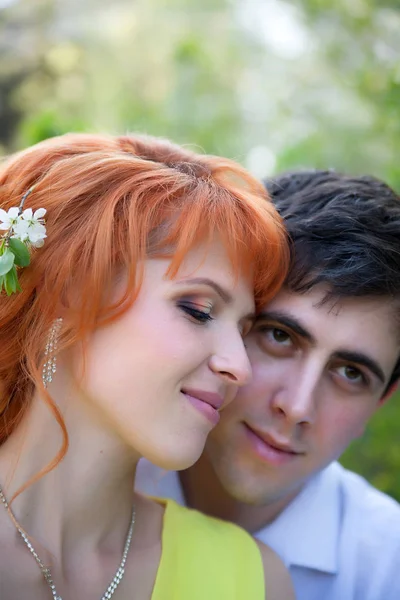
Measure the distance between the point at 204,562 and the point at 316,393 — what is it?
0.77 meters

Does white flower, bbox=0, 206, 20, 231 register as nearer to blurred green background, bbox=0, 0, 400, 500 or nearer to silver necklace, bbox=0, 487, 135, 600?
silver necklace, bbox=0, 487, 135, 600

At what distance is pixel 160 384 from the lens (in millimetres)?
2070

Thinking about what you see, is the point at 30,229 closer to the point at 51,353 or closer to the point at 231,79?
the point at 51,353

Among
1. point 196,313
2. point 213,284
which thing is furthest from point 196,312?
point 213,284

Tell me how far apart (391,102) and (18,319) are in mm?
3020

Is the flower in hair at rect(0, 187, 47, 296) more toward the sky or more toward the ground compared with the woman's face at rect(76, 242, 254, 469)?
more toward the sky

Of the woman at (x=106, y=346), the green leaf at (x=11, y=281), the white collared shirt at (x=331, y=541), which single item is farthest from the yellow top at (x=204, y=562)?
the green leaf at (x=11, y=281)

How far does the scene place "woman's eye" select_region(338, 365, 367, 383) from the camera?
2793 mm

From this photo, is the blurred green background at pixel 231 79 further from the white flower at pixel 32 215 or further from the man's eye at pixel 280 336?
the white flower at pixel 32 215

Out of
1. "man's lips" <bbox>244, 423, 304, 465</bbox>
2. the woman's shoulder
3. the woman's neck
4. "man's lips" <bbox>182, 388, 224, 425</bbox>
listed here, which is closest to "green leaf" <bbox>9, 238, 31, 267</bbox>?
the woman's neck

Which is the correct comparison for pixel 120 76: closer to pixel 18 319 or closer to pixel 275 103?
pixel 275 103

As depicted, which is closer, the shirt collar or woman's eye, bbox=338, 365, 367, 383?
woman's eye, bbox=338, 365, 367, 383

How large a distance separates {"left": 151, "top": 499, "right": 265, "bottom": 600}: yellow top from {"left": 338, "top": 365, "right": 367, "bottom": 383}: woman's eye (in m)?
0.76

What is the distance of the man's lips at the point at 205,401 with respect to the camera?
215 centimetres
